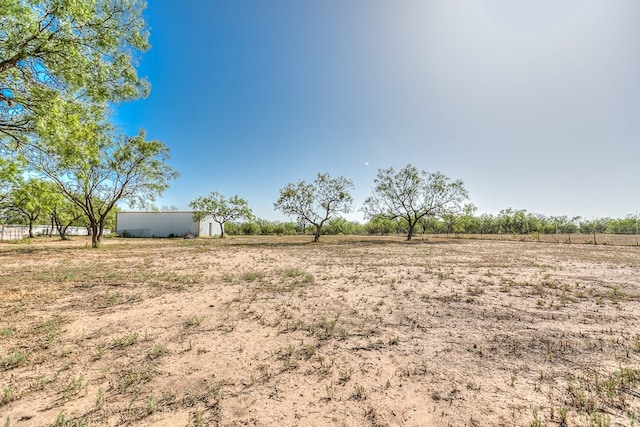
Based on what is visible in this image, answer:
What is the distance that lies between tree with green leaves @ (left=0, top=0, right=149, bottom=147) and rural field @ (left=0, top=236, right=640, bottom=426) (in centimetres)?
525

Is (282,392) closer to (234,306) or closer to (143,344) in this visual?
(143,344)

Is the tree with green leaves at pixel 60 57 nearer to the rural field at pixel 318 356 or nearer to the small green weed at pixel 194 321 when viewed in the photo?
the rural field at pixel 318 356

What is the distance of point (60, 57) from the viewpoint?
744 centimetres

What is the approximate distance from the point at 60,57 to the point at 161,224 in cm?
5236

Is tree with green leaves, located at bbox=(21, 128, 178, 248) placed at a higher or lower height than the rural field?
higher

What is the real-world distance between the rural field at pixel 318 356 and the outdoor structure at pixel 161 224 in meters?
46.9

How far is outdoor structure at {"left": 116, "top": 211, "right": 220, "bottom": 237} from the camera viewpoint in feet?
171

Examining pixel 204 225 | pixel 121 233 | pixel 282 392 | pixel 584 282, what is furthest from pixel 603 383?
pixel 121 233

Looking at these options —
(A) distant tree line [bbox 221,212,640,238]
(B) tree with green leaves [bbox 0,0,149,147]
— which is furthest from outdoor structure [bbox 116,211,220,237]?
(B) tree with green leaves [bbox 0,0,149,147]

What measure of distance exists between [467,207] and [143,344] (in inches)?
1696

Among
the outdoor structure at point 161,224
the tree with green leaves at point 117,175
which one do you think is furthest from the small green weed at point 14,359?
the outdoor structure at point 161,224

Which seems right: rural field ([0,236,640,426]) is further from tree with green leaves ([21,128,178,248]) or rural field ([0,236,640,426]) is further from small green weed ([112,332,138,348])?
tree with green leaves ([21,128,178,248])

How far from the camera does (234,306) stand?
6.64 meters

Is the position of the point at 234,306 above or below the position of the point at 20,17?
below
